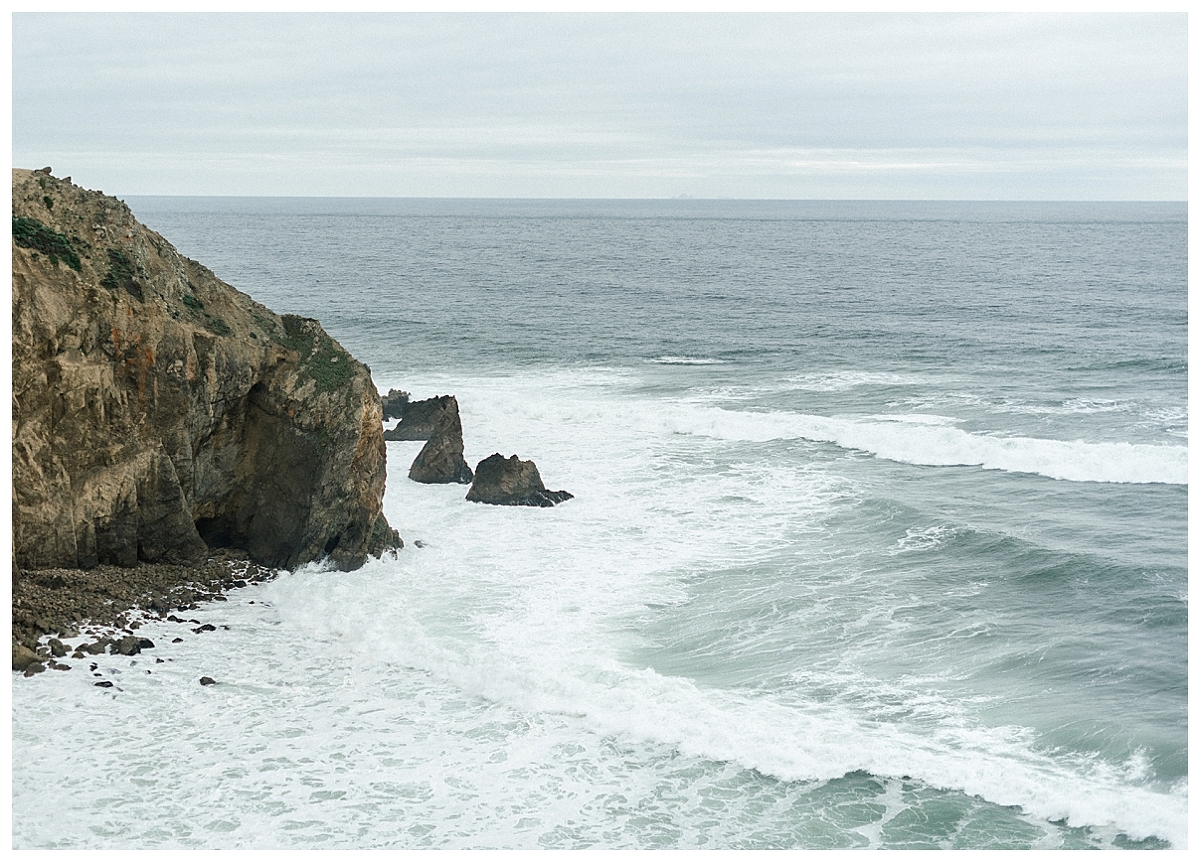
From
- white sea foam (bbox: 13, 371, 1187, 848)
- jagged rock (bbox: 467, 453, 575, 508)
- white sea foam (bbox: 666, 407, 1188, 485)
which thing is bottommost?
white sea foam (bbox: 13, 371, 1187, 848)

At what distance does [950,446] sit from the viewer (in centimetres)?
3359

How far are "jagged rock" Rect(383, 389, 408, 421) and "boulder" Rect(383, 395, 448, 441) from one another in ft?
3.59

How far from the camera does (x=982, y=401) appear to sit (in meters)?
40.8

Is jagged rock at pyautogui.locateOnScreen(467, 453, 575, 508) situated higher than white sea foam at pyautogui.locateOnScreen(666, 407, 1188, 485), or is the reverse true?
white sea foam at pyautogui.locateOnScreen(666, 407, 1188, 485)

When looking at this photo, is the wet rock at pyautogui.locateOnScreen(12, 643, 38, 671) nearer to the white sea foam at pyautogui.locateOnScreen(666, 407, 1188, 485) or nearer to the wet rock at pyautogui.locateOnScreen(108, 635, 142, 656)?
the wet rock at pyautogui.locateOnScreen(108, 635, 142, 656)

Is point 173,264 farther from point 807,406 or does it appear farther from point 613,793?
point 807,406

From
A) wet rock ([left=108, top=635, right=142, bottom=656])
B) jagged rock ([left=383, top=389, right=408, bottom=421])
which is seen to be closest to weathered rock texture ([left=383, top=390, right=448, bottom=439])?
jagged rock ([left=383, top=389, right=408, bottom=421])

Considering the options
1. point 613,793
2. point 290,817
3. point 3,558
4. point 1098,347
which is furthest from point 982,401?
point 3,558

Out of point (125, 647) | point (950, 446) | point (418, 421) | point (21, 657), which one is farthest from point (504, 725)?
point (950, 446)

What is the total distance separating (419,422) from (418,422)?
7 centimetres

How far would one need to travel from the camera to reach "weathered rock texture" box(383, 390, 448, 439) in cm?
3316

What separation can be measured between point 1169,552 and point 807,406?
56.4 feet

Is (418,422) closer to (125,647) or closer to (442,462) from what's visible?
(442,462)

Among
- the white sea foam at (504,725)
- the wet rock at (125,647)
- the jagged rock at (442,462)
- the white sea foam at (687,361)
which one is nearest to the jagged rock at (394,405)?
the jagged rock at (442,462)
